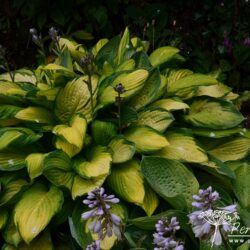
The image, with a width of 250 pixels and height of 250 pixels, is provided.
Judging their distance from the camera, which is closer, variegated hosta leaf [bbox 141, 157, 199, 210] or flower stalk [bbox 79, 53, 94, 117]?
variegated hosta leaf [bbox 141, 157, 199, 210]

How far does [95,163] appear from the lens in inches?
91.7

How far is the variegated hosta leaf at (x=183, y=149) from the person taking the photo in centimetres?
238

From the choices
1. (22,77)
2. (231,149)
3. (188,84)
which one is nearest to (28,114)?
(22,77)

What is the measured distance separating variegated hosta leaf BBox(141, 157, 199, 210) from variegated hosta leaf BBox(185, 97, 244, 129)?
0.42 m

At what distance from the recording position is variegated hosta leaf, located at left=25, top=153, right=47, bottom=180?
2.29 meters

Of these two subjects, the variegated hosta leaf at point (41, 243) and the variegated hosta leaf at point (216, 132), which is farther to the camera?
the variegated hosta leaf at point (216, 132)

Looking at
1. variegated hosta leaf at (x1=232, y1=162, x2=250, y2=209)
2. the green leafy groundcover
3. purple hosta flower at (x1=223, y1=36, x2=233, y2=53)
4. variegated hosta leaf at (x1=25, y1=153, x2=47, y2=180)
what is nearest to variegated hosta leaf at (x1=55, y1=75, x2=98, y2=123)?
the green leafy groundcover

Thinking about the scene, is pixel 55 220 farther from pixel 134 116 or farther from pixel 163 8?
pixel 163 8

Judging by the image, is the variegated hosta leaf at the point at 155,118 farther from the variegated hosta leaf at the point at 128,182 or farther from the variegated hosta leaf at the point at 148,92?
the variegated hosta leaf at the point at 128,182

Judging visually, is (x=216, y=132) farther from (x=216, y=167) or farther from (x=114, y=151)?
(x=114, y=151)

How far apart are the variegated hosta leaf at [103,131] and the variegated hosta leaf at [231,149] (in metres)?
0.49

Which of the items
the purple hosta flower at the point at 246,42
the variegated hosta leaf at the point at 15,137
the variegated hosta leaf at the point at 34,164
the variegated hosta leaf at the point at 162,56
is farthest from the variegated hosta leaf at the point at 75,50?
the purple hosta flower at the point at 246,42

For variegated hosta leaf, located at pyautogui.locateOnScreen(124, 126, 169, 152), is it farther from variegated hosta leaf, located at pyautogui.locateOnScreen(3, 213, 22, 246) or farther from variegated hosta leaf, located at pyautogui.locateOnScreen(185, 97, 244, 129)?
variegated hosta leaf, located at pyautogui.locateOnScreen(3, 213, 22, 246)

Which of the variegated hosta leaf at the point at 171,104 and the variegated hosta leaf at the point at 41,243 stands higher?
the variegated hosta leaf at the point at 171,104
